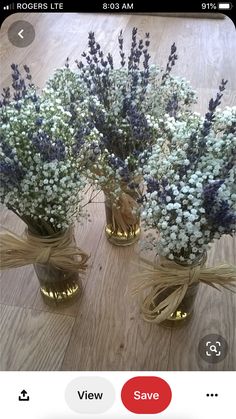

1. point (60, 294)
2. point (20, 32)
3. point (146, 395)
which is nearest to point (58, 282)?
point (60, 294)

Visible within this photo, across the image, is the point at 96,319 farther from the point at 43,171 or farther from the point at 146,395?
the point at 43,171

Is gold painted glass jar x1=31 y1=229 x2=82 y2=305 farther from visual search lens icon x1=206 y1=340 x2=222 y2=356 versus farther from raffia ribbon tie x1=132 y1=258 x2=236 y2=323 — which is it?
visual search lens icon x1=206 y1=340 x2=222 y2=356

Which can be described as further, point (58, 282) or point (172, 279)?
point (58, 282)

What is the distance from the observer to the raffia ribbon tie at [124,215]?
0.74 m

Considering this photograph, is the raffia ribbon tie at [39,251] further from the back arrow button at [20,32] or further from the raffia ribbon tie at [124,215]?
the back arrow button at [20,32]

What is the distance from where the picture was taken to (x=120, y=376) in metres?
0.58

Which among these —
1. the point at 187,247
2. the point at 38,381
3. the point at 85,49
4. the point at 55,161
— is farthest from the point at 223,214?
the point at 85,49

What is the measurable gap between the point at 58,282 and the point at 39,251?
0.31ft

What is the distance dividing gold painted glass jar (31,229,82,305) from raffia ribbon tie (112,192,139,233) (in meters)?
0.11

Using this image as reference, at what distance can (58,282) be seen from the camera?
73 cm

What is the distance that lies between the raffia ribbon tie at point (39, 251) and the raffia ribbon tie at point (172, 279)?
A: 0.11 meters

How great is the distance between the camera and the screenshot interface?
545 millimetres
